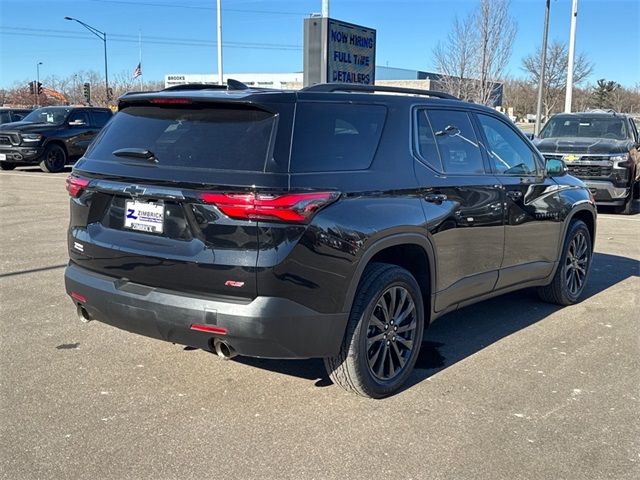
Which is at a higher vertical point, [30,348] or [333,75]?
[333,75]

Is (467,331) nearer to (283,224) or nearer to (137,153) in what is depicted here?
(283,224)

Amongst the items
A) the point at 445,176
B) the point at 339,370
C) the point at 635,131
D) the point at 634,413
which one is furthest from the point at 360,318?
the point at 635,131

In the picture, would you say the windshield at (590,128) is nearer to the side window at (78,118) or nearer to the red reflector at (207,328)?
the red reflector at (207,328)

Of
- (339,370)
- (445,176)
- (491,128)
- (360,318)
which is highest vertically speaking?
(491,128)

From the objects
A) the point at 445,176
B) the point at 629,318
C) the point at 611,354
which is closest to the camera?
the point at 445,176

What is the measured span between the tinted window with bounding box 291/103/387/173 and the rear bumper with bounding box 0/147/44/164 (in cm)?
1741

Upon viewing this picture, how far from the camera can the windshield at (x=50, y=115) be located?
19.9 metres

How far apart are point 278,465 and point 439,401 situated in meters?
1.24

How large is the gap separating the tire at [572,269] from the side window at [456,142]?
1736mm

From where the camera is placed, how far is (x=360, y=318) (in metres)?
3.77

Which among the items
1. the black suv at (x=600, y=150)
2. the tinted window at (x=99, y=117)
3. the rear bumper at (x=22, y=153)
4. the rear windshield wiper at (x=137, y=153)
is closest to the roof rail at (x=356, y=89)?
the rear windshield wiper at (x=137, y=153)

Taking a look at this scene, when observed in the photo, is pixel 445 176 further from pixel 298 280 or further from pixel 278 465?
pixel 278 465

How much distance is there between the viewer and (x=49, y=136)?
1936 cm

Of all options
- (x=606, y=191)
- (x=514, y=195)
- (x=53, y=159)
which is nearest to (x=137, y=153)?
(x=514, y=195)
